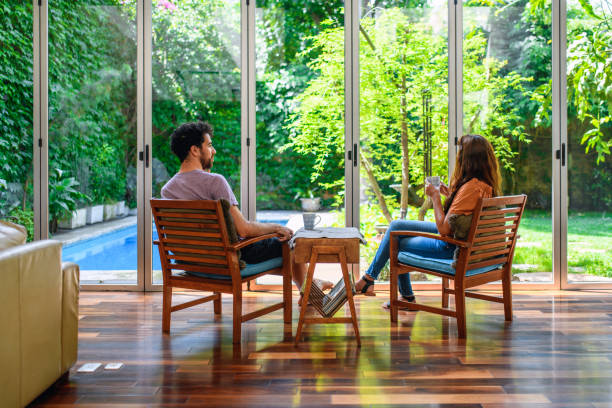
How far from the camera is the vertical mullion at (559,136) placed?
452cm

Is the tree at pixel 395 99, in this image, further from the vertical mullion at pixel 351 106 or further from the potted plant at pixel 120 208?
the potted plant at pixel 120 208

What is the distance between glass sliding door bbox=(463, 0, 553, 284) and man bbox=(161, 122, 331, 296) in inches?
84.4

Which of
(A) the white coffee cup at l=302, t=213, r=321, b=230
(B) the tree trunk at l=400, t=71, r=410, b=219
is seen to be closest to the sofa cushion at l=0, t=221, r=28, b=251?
(A) the white coffee cup at l=302, t=213, r=321, b=230

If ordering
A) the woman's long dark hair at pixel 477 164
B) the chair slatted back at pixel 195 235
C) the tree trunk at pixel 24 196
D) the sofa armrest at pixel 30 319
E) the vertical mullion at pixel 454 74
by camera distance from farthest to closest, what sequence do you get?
the tree trunk at pixel 24 196
the vertical mullion at pixel 454 74
the woman's long dark hair at pixel 477 164
the chair slatted back at pixel 195 235
the sofa armrest at pixel 30 319

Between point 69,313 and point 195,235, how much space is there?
32.8 inches

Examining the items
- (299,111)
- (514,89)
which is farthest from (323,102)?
(514,89)

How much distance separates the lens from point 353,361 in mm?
2764

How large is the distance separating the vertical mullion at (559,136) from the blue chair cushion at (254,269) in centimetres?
255

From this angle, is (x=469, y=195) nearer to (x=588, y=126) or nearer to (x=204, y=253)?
(x=204, y=253)

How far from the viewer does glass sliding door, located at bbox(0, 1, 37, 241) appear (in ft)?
14.9

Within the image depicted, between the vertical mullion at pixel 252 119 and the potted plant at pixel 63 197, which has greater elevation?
the vertical mullion at pixel 252 119

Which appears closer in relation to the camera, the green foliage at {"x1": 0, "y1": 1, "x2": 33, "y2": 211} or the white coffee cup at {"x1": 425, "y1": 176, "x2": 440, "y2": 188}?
the white coffee cup at {"x1": 425, "y1": 176, "x2": 440, "y2": 188}

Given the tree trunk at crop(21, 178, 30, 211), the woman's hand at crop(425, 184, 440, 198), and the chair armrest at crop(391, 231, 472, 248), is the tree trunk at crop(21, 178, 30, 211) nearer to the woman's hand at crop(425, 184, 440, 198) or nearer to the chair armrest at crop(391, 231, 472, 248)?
the chair armrest at crop(391, 231, 472, 248)

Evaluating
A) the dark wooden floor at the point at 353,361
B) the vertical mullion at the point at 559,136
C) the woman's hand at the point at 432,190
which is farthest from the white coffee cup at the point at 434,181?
the vertical mullion at the point at 559,136
